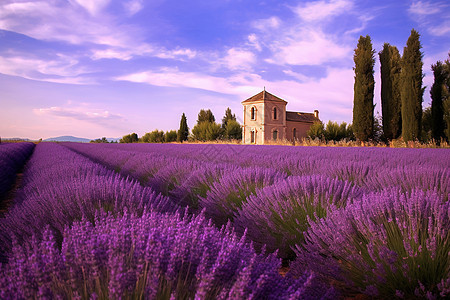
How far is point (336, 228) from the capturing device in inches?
63.9

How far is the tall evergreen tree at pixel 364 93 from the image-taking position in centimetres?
1884

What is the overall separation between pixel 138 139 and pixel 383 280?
5207 cm

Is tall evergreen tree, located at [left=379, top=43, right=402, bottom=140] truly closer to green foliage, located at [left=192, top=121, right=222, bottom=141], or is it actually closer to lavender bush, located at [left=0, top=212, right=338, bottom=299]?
green foliage, located at [left=192, top=121, right=222, bottom=141]

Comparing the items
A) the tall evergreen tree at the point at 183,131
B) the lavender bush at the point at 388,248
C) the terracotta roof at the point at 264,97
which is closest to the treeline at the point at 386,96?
the terracotta roof at the point at 264,97

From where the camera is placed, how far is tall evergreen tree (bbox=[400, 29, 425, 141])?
16.7 metres

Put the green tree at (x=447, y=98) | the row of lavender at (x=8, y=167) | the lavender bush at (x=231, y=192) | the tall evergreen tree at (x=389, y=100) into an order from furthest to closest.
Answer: the tall evergreen tree at (x=389, y=100) < the green tree at (x=447, y=98) < the row of lavender at (x=8, y=167) < the lavender bush at (x=231, y=192)

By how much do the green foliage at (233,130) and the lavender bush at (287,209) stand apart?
1308 inches

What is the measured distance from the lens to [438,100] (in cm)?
1888

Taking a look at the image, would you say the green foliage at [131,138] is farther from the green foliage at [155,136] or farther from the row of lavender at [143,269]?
the row of lavender at [143,269]

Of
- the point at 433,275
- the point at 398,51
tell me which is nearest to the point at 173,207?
the point at 433,275

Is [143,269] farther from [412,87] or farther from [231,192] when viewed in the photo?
[412,87]

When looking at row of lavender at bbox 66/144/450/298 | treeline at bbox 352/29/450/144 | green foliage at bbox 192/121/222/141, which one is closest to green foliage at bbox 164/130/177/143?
green foliage at bbox 192/121/222/141

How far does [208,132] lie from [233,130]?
3.86 meters

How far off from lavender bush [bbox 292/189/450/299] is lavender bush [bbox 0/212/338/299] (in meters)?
0.63
